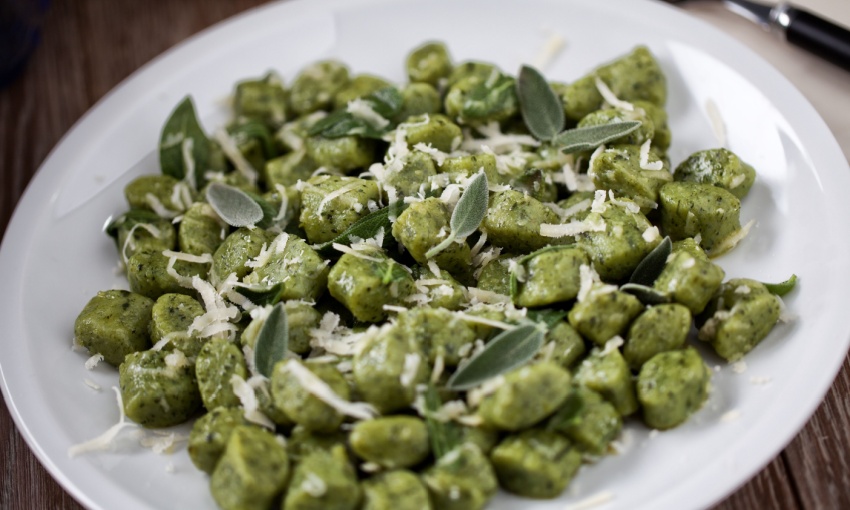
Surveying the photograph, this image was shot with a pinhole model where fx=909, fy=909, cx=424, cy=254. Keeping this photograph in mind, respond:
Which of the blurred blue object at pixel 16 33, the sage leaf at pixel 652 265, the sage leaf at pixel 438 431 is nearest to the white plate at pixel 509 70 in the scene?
the sage leaf at pixel 438 431

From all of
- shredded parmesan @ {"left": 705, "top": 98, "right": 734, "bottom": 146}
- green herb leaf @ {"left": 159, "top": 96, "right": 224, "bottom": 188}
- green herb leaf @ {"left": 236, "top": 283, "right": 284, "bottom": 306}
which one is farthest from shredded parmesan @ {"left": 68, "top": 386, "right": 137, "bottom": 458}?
shredded parmesan @ {"left": 705, "top": 98, "right": 734, "bottom": 146}

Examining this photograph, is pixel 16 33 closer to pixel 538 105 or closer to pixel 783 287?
pixel 538 105

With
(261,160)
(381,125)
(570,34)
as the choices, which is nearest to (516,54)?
(570,34)

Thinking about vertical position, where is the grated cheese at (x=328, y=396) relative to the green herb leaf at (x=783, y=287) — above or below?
below

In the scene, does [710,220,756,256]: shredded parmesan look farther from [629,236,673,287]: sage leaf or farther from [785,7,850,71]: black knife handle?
[785,7,850,71]: black knife handle

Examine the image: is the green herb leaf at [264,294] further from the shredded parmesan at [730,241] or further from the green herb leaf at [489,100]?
the shredded parmesan at [730,241]
